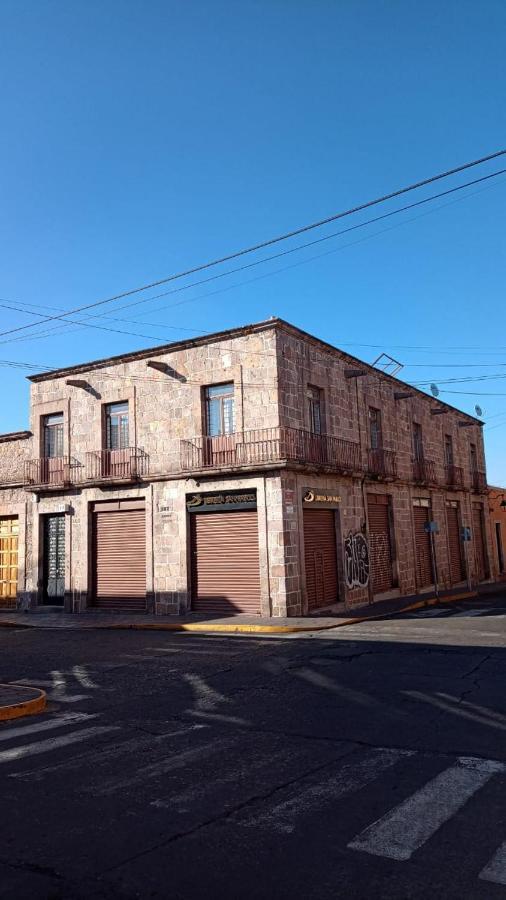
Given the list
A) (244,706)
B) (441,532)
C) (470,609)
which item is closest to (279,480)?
(470,609)

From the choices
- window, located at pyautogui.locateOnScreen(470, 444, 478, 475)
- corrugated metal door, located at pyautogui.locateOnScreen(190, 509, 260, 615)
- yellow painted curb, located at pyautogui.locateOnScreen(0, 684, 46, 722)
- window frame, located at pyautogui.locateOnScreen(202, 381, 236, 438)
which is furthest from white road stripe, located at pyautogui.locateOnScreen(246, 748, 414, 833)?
window, located at pyautogui.locateOnScreen(470, 444, 478, 475)

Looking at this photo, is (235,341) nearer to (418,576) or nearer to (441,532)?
(418,576)

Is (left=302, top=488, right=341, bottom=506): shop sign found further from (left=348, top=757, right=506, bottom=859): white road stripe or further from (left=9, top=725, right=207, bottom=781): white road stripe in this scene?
(left=348, top=757, right=506, bottom=859): white road stripe

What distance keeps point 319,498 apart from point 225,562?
3535 mm

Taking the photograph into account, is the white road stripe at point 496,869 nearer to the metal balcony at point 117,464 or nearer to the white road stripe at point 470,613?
the white road stripe at point 470,613

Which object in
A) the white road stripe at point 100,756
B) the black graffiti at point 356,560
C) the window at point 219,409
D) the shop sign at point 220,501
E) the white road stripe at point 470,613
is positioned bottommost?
the white road stripe at point 470,613

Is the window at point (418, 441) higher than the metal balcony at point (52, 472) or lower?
higher

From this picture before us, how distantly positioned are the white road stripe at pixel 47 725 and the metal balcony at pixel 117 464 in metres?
14.0

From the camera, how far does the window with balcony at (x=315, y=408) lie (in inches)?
836

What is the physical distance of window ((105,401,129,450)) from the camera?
22.7m

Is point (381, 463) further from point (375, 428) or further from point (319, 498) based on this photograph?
point (319, 498)

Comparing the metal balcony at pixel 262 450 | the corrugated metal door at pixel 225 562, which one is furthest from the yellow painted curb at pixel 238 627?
the metal balcony at pixel 262 450

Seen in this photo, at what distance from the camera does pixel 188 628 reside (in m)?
17.4

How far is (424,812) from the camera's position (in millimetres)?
4430
